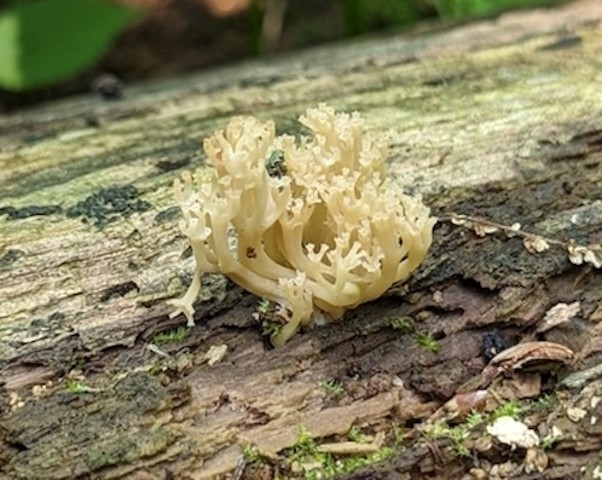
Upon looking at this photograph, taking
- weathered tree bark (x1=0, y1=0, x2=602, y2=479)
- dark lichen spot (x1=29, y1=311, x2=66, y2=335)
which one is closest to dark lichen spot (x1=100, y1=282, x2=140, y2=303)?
weathered tree bark (x1=0, y1=0, x2=602, y2=479)

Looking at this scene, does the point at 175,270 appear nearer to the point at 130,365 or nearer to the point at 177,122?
the point at 130,365

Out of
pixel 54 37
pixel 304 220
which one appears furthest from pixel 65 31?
pixel 304 220

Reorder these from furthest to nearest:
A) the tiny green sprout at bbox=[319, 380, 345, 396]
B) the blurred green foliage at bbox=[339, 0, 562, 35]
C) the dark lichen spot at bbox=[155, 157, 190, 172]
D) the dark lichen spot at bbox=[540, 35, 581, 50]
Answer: the blurred green foliage at bbox=[339, 0, 562, 35], the dark lichen spot at bbox=[540, 35, 581, 50], the dark lichen spot at bbox=[155, 157, 190, 172], the tiny green sprout at bbox=[319, 380, 345, 396]

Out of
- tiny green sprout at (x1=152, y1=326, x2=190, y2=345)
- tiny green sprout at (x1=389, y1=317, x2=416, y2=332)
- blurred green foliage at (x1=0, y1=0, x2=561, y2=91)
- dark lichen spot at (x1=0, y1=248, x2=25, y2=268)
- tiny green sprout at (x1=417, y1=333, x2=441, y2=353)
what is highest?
blurred green foliage at (x1=0, y1=0, x2=561, y2=91)

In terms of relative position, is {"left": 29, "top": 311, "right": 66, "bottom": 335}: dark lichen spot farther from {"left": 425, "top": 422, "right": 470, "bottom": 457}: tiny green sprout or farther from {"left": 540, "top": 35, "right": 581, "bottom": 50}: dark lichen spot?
{"left": 540, "top": 35, "right": 581, "bottom": 50}: dark lichen spot

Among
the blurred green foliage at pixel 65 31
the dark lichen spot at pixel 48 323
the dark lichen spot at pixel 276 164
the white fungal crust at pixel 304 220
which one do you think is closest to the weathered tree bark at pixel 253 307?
the dark lichen spot at pixel 48 323

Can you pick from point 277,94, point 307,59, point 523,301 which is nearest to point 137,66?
point 307,59

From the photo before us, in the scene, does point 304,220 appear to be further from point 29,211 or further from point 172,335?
point 29,211
